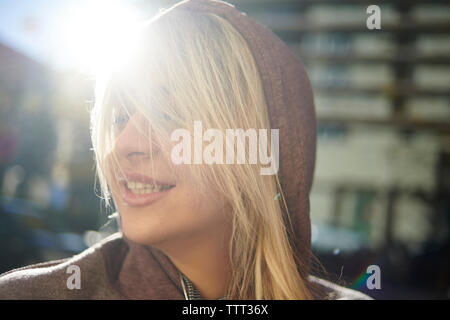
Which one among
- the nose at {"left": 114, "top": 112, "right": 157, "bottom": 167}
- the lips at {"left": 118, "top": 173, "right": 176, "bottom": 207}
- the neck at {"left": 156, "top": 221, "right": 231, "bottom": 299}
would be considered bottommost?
the neck at {"left": 156, "top": 221, "right": 231, "bottom": 299}

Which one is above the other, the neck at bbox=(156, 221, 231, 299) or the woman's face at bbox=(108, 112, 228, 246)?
the woman's face at bbox=(108, 112, 228, 246)

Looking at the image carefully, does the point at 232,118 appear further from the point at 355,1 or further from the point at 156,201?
the point at 355,1

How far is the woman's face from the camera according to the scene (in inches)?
42.0

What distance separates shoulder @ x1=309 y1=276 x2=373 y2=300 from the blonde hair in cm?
13

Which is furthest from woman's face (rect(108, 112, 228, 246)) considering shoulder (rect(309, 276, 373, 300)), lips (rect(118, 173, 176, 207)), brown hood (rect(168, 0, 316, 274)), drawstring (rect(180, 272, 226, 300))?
shoulder (rect(309, 276, 373, 300))

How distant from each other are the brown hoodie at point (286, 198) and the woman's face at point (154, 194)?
0.19 meters

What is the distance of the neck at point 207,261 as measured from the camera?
3.95 ft

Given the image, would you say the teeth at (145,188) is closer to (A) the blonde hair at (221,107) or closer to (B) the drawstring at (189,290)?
(A) the blonde hair at (221,107)

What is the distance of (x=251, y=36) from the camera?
1212mm

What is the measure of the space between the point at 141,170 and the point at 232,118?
0.97 feet

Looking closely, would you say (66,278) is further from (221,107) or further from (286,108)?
(286,108)

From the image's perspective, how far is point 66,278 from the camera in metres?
1.12

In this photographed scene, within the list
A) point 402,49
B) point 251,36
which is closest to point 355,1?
point 402,49

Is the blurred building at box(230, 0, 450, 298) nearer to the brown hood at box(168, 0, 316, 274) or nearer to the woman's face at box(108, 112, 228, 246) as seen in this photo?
the brown hood at box(168, 0, 316, 274)
